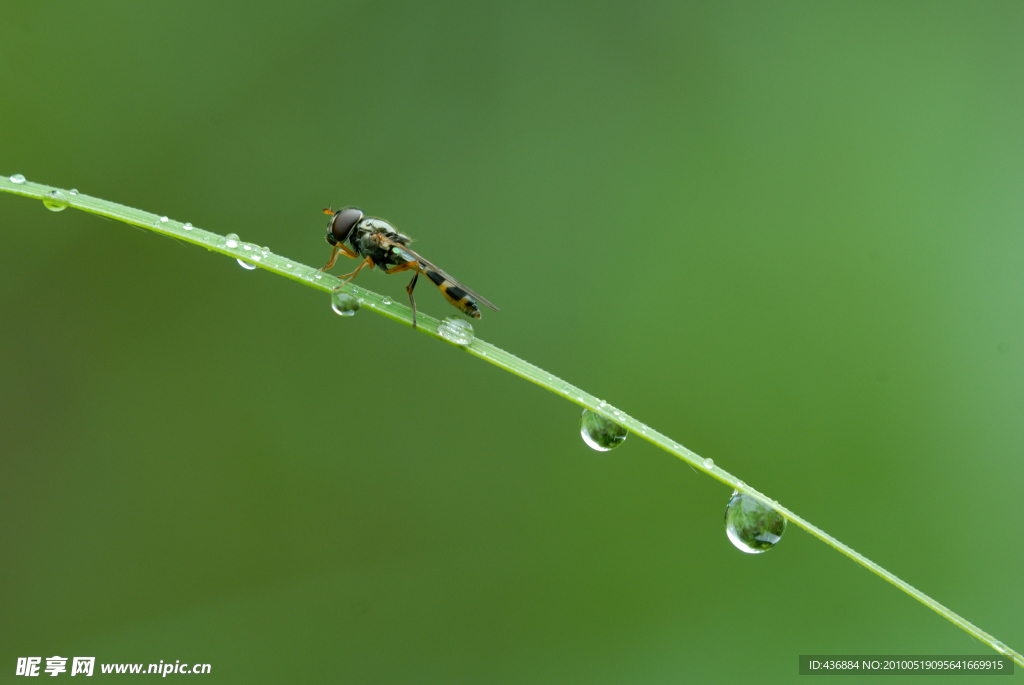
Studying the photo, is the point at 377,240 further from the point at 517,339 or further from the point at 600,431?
the point at 517,339

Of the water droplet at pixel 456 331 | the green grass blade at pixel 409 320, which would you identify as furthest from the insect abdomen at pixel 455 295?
the green grass blade at pixel 409 320

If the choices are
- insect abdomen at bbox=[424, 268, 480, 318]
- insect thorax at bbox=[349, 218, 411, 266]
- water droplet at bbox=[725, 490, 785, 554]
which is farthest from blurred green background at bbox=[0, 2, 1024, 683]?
insect thorax at bbox=[349, 218, 411, 266]

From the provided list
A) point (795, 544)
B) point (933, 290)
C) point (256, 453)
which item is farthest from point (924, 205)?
point (256, 453)

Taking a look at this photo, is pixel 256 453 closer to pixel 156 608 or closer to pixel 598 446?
pixel 156 608

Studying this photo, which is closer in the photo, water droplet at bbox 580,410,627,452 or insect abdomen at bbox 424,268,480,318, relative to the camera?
water droplet at bbox 580,410,627,452

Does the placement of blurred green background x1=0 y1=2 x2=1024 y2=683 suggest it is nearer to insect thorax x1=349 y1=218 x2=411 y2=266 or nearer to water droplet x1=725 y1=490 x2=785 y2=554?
water droplet x1=725 y1=490 x2=785 y2=554

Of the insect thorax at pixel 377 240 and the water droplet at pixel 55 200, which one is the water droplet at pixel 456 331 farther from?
the water droplet at pixel 55 200
